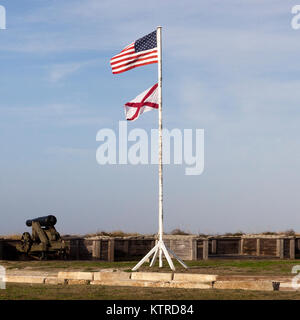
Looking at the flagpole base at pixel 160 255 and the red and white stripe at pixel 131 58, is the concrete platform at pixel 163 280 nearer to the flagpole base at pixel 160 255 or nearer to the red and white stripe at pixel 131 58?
the flagpole base at pixel 160 255

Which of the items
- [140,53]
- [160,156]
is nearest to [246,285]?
[160,156]

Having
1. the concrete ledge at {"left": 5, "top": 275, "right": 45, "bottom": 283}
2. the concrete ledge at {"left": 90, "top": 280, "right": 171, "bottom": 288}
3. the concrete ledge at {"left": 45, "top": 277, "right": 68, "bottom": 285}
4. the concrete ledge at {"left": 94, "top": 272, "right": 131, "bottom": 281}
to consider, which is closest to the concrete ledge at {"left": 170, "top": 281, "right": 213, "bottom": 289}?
the concrete ledge at {"left": 90, "top": 280, "right": 171, "bottom": 288}

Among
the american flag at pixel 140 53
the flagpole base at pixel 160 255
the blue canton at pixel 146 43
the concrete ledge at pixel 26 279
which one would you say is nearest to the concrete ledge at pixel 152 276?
the flagpole base at pixel 160 255

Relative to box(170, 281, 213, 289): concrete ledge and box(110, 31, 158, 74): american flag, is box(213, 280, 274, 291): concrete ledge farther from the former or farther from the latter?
box(110, 31, 158, 74): american flag

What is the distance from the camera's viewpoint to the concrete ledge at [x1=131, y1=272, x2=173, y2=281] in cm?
1717

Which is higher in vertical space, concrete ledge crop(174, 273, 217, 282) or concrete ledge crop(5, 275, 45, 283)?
concrete ledge crop(174, 273, 217, 282)

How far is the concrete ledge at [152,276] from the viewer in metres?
17.2

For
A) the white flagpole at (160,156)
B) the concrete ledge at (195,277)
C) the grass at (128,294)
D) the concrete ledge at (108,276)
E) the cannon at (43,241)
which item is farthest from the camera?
the cannon at (43,241)

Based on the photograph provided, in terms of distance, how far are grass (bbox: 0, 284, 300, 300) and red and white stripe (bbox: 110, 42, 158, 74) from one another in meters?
7.52

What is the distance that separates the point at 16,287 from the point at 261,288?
581 cm

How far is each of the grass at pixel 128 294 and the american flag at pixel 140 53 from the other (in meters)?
7.53
